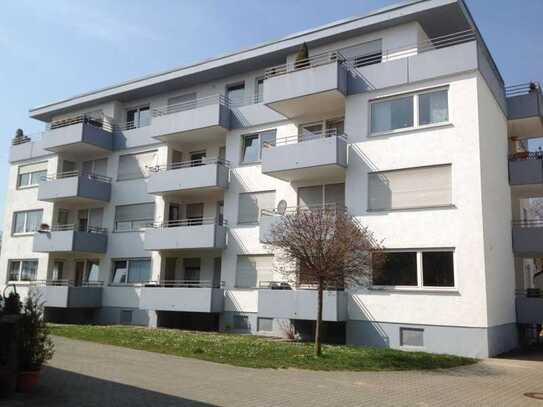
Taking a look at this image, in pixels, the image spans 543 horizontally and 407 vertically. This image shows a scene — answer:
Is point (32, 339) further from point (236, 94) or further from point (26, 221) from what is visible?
point (26, 221)

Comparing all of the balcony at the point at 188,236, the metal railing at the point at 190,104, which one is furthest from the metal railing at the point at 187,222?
the metal railing at the point at 190,104

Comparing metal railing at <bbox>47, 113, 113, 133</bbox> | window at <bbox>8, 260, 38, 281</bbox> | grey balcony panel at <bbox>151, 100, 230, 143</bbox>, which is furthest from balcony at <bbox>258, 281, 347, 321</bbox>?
window at <bbox>8, 260, 38, 281</bbox>

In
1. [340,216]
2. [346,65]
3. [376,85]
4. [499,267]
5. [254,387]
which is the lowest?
[254,387]

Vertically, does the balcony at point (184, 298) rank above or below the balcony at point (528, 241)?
below

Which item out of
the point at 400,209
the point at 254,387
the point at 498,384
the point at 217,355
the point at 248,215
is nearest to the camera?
the point at 254,387

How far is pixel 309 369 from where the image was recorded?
14062 millimetres

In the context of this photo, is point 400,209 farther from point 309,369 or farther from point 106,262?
point 106,262

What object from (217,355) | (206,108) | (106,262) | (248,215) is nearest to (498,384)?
(217,355)

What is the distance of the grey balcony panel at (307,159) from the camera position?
2103 centimetres

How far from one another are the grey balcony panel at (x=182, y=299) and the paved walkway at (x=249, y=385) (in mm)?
8660

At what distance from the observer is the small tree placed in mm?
9906

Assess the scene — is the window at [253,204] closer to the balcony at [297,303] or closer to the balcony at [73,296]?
the balcony at [297,303]

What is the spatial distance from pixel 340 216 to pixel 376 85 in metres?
7.09

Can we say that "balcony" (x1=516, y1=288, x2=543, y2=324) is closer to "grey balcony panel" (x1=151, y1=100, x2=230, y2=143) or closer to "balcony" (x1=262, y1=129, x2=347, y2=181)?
"balcony" (x1=262, y1=129, x2=347, y2=181)
